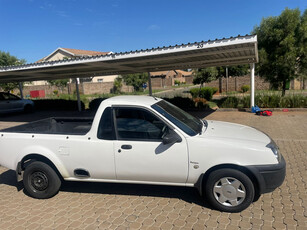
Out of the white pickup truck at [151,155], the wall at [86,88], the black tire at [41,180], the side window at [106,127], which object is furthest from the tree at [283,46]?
the wall at [86,88]

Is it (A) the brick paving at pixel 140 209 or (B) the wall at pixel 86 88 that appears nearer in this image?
(A) the brick paving at pixel 140 209

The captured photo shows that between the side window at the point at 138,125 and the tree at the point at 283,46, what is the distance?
12.4 m

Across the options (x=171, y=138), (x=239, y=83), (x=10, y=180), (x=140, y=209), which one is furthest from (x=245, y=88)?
(x=10, y=180)

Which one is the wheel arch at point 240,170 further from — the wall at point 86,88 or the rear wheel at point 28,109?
the wall at point 86,88

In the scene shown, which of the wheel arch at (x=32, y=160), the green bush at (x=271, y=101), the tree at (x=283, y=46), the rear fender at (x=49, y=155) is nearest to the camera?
the rear fender at (x=49, y=155)

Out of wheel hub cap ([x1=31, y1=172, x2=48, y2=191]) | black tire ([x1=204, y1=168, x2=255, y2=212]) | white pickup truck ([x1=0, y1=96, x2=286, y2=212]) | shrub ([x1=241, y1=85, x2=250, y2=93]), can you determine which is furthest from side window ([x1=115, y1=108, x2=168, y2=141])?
shrub ([x1=241, y1=85, x2=250, y2=93])

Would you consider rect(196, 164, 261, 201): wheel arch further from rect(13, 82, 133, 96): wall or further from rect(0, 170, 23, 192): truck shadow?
rect(13, 82, 133, 96): wall

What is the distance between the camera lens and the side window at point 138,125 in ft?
12.0

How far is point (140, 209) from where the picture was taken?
12.0 feet

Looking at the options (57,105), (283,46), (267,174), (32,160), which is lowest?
(267,174)

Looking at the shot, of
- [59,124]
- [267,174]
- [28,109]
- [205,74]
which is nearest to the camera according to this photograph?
[267,174]

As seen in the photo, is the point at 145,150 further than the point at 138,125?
No

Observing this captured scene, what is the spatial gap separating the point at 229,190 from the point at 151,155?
122 cm

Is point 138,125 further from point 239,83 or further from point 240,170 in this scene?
point 239,83
